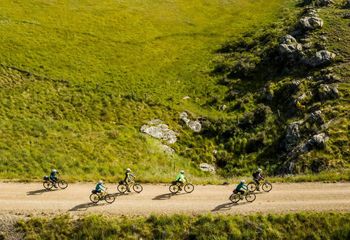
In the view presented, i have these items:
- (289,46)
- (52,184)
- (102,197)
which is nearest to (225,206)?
(102,197)

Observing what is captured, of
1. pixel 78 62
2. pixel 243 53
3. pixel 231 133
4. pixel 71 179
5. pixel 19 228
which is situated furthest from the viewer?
pixel 243 53

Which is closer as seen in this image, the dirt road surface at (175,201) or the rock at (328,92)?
the dirt road surface at (175,201)

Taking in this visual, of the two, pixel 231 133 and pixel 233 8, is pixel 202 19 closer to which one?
pixel 233 8

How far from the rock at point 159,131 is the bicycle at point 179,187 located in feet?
57.0

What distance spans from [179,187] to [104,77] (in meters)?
35.7

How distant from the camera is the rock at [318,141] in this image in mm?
48281

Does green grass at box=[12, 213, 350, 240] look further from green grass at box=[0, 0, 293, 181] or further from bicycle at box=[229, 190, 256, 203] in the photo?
green grass at box=[0, 0, 293, 181]

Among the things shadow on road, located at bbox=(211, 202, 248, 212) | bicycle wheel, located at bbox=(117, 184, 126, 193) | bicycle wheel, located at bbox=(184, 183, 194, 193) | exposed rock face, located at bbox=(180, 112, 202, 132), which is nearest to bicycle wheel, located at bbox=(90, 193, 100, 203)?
bicycle wheel, located at bbox=(117, 184, 126, 193)

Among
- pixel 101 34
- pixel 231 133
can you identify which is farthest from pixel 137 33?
pixel 231 133

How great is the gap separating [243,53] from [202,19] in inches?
778

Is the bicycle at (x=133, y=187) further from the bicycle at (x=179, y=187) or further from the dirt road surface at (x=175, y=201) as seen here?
the bicycle at (x=179, y=187)

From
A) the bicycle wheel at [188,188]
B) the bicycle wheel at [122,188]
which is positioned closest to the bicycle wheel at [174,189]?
the bicycle wheel at [188,188]

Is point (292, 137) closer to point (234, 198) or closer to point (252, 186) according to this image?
point (252, 186)

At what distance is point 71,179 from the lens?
44.8 meters
